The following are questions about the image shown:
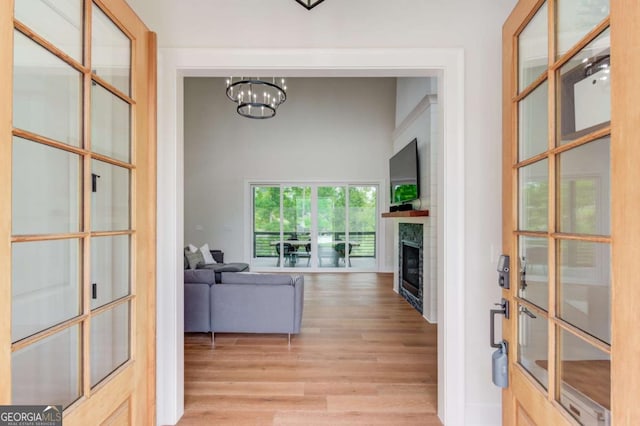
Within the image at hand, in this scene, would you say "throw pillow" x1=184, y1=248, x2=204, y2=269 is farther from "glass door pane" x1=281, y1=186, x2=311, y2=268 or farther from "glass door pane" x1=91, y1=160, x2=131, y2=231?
"glass door pane" x1=91, y1=160, x2=131, y2=231

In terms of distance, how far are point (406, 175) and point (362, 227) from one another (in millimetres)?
2756

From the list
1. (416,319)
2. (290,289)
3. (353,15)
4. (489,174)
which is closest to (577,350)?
(489,174)

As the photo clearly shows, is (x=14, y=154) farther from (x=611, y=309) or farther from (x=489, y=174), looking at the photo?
(x=489, y=174)

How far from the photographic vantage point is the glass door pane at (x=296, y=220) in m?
8.27

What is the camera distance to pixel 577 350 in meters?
1.10

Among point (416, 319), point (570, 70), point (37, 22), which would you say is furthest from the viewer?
point (416, 319)

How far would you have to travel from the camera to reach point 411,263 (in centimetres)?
557

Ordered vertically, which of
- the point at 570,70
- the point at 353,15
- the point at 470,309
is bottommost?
the point at 470,309

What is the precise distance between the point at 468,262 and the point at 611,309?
1.10 m

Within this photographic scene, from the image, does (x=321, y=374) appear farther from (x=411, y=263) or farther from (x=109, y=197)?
(x=411, y=263)

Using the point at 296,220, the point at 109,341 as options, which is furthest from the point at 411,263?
the point at 109,341

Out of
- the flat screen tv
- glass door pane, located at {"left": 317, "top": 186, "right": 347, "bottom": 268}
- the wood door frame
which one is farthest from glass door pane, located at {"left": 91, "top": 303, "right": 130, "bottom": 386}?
glass door pane, located at {"left": 317, "top": 186, "right": 347, "bottom": 268}

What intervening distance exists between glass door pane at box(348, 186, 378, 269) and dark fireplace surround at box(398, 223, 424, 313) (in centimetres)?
196

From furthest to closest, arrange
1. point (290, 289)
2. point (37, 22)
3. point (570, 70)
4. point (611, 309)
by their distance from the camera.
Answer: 1. point (290, 289)
2. point (570, 70)
3. point (37, 22)
4. point (611, 309)
